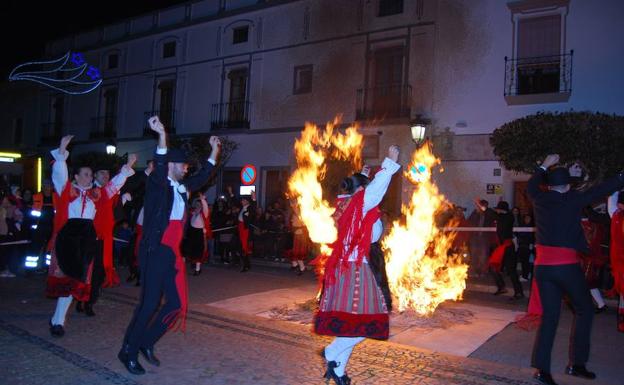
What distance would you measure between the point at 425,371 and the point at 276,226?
10.5m

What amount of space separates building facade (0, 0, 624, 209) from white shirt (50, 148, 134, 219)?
11277mm

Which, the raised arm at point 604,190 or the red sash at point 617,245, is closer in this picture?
the raised arm at point 604,190

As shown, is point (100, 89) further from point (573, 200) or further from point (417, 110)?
point (573, 200)

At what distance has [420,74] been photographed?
16.7 metres

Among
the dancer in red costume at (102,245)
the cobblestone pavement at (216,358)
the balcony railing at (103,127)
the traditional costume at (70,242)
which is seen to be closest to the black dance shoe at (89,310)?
the dancer in red costume at (102,245)

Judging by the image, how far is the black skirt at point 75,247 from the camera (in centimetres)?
613

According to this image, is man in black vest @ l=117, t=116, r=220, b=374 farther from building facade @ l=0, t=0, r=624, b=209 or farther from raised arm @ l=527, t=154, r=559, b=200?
building facade @ l=0, t=0, r=624, b=209

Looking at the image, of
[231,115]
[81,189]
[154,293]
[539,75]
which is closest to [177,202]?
[154,293]

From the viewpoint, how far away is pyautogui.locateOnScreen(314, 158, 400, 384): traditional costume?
4297mm

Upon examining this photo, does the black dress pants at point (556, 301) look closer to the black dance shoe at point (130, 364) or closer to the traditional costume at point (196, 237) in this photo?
the black dance shoe at point (130, 364)

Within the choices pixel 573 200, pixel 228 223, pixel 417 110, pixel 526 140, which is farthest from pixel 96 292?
pixel 417 110

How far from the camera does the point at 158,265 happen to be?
465cm

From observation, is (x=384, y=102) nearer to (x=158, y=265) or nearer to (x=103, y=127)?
(x=158, y=265)

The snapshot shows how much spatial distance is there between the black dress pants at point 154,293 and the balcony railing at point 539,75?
41.6 ft
